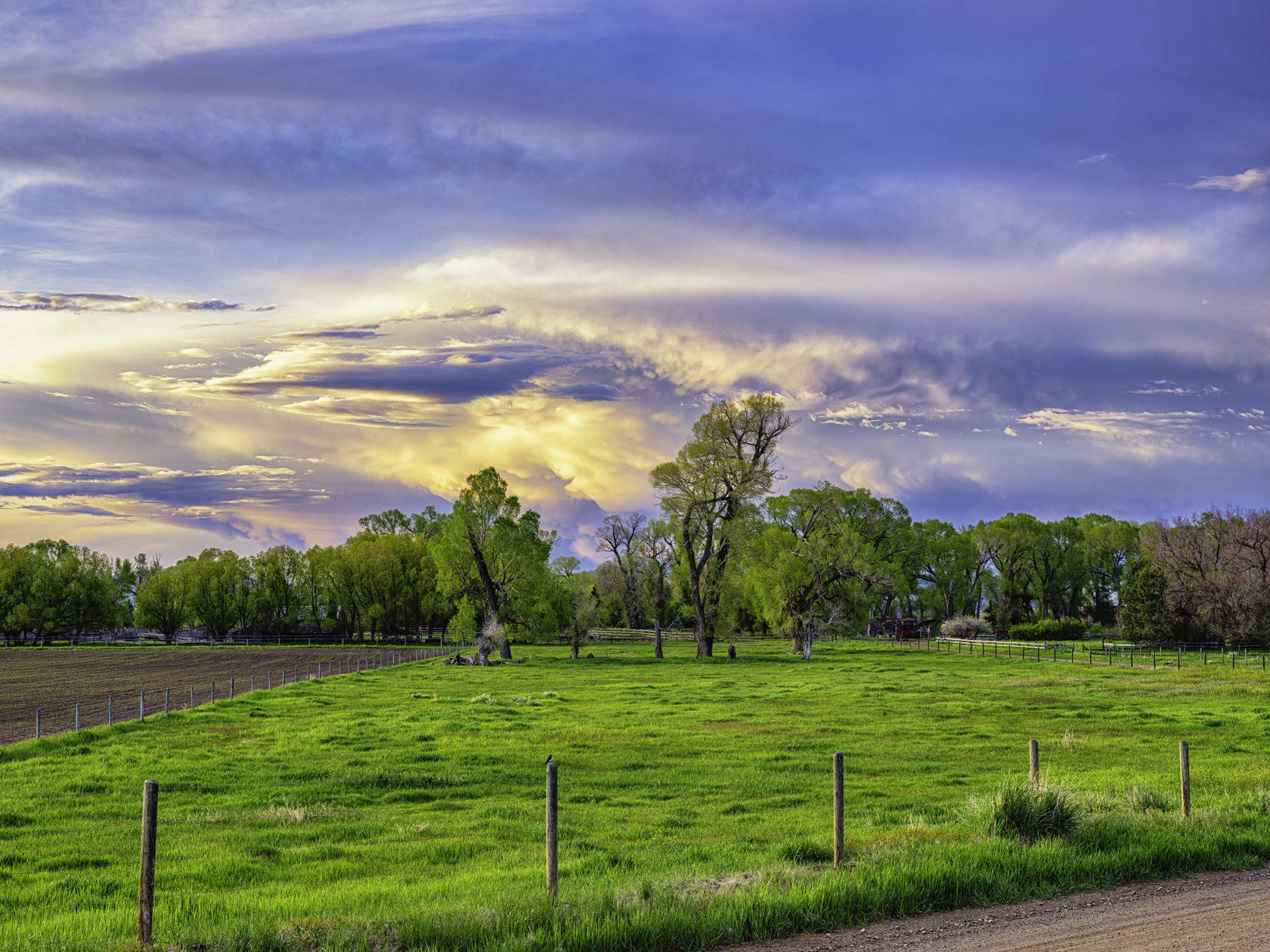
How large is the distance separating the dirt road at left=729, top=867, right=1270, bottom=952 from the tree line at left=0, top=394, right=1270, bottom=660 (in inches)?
2391

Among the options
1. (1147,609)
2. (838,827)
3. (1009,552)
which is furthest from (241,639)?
(838,827)

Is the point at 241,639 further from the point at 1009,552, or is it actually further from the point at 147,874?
the point at 147,874

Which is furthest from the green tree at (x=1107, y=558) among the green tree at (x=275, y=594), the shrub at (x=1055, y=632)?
the green tree at (x=275, y=594)

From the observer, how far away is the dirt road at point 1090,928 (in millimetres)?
9141

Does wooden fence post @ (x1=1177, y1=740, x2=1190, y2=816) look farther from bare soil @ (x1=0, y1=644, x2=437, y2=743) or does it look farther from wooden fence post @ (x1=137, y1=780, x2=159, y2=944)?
bare soil @ (x1=0, y1=644, x2=437, y2=743)

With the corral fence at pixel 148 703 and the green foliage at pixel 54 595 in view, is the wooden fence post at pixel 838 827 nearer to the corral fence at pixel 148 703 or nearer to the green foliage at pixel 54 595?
the corral fence at pixel 148 703

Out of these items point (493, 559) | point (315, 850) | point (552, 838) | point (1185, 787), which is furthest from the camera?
point (493, 559)

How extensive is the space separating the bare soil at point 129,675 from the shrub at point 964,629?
186ft

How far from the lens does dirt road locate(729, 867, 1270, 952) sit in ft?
30.0

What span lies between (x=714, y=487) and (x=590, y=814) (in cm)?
5666

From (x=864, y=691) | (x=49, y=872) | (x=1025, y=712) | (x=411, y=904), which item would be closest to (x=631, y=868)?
(x=411, y=904)

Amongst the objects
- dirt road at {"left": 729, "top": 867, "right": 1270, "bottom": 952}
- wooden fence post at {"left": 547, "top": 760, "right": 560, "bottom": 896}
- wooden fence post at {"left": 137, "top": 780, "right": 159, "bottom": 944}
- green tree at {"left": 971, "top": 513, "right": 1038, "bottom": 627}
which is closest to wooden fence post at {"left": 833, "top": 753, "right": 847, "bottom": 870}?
dirt road at {"left": 729, "top": 867, "right": 1270, "bottom": 952}

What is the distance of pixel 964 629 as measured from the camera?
345 ft

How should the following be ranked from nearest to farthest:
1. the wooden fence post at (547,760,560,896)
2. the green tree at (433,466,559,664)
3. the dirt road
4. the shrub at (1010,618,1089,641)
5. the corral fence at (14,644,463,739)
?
the dirt road, the wooden fence post at (547,760,560,896), the corral fence at (14,644,463,739), the green tree at (433,466,559,664), the shrub at (1010,618,1089,641)
